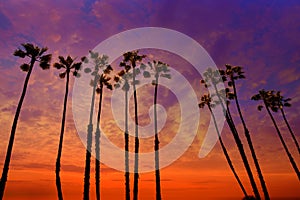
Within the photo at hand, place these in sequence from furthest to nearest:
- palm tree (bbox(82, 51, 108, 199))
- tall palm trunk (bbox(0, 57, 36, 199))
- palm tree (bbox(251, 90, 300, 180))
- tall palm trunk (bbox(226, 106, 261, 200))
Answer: palm tree (bbox(251, 90, 300, 180)) < tall palm trunk (bbox(226, 106, 261, 200)) < palm tree (bbox(82, 51, 108, 199)) < tall palm trunk (bbox(0, 57, 36, 199))

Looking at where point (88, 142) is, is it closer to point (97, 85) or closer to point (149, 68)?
point (97, 85)

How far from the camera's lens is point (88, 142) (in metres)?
34.0

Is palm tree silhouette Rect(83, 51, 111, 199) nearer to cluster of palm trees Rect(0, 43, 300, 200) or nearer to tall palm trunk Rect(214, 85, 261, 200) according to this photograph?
cluster of palm trees Rect(0, 43, 300, 200)

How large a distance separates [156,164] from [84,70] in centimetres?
1698

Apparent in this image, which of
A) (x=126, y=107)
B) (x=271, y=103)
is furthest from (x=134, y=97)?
(x=271, y=103)

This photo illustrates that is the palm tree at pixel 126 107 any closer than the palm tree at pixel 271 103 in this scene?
Yes

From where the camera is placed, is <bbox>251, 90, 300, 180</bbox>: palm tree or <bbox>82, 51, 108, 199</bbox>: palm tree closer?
<bbox>82, 51, 108, 199</bbox>: palm tree

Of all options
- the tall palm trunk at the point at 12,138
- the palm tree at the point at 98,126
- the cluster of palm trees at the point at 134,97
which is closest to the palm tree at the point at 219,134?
the cluster of palm trees at the point at 134,97

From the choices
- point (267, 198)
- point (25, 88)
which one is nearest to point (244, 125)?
point (267, 198)

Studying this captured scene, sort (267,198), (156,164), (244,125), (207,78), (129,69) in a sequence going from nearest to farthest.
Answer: (267,198), (156,164), (244,125), (129,69), (207,78)

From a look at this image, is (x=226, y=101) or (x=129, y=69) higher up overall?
(x=129, y=69)

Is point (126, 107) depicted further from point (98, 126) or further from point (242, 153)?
point (242, 153)

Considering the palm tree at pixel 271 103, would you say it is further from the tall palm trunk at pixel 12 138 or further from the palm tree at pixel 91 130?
the tall palm trunk at pixel 12 138

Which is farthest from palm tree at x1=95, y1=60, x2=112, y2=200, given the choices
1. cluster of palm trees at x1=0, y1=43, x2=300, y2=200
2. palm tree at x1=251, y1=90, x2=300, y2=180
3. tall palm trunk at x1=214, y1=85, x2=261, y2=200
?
palm tree at x1=251, y1=90, x2=300, y2=180
